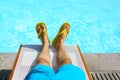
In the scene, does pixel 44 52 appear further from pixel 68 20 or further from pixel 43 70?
pixel 68 20

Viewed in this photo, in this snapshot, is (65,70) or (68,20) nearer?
(65,70)

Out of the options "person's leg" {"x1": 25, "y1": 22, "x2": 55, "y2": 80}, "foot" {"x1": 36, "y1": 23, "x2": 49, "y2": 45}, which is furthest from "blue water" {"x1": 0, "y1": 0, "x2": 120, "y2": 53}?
"person's leg" {"x1": 25, "y1": 22, "x2": 55, "y2": 80}

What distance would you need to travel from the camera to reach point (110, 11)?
834 cm

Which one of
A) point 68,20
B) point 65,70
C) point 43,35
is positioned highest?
point 65,70

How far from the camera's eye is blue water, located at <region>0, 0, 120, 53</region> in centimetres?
631

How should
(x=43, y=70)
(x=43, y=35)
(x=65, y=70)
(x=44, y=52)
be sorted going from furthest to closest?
1. (x=43, y=35)
2. (x=44, y=52)
3. (x=65, y=70)
4. (x=43, y=70)

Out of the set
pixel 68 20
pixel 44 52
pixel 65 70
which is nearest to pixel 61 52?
pixel 44 52

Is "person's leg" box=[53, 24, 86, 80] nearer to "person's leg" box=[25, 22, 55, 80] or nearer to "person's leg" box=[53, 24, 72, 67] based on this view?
"person's leg" box=[53, 24, 72, 67]

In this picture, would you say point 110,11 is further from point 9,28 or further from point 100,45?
point 9,28

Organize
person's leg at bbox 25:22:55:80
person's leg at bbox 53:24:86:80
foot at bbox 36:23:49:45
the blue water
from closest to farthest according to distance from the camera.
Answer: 1. person's leg at bbox 25:22:55:80
2. person's leg at bbox 53:24:86:80
3. foot at bbox 36:23:49:45
4. the blue water

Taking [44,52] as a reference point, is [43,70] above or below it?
above

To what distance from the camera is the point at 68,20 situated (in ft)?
25.3

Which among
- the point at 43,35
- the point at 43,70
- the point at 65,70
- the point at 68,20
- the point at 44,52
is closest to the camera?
the point at 43,70

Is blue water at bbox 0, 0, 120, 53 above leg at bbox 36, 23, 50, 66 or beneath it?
beneath
